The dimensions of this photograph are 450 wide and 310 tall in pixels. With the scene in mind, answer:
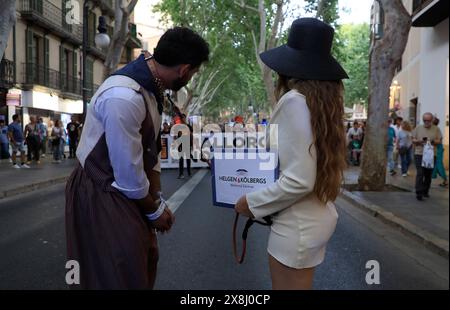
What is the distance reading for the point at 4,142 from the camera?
19.0m

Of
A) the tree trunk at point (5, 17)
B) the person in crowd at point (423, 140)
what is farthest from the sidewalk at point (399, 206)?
the tree trunk at point (5, 17)

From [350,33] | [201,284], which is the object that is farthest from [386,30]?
[350,33]

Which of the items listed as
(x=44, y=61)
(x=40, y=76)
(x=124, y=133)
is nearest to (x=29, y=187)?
(x=124, y=133)

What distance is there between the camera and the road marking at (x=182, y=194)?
28.8ft

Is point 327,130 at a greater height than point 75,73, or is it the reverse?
point 75,73

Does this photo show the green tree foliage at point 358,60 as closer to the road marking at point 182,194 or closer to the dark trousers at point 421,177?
the road marking at point 182,194

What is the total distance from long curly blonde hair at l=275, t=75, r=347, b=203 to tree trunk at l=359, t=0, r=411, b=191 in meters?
8.85

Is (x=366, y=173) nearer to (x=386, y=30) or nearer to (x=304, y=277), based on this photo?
(x=386, y=30)

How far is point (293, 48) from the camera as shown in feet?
6.44

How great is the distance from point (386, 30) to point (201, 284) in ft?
25.6

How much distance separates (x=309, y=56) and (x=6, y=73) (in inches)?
899

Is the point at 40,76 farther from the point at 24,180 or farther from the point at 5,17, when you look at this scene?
the point at 5,17

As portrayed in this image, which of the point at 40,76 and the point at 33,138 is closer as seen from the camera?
the point at 33,138
